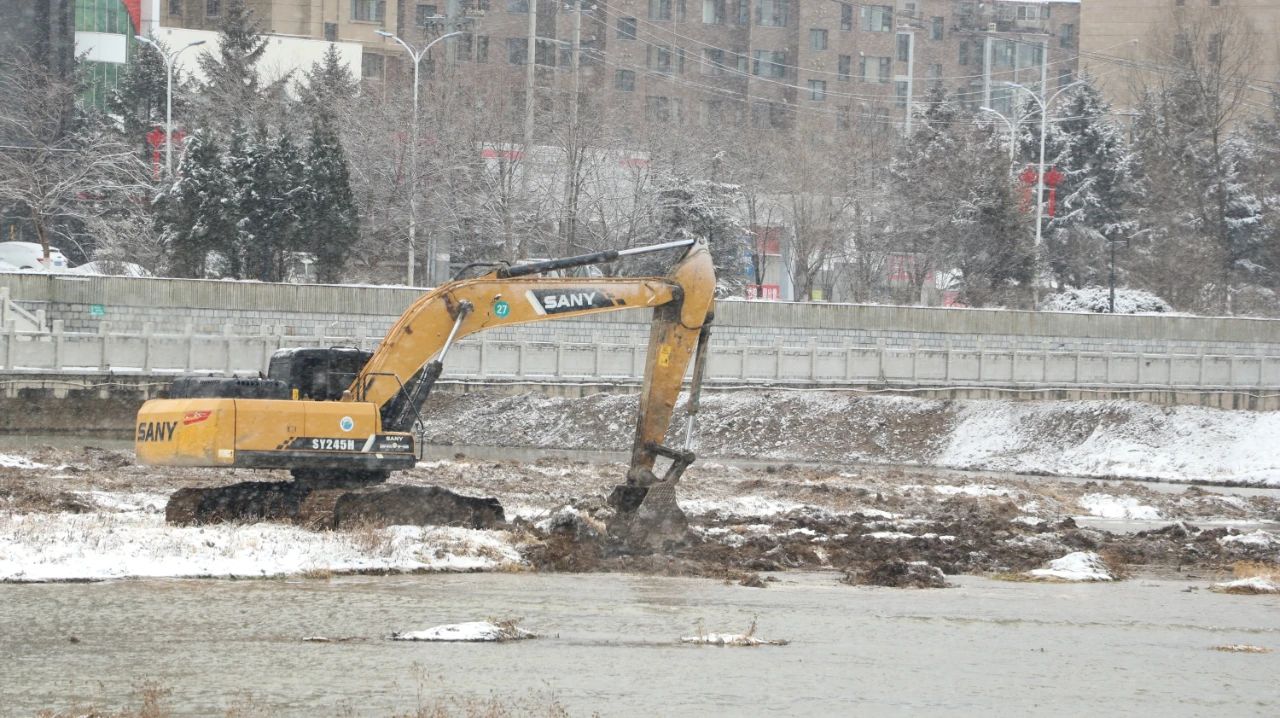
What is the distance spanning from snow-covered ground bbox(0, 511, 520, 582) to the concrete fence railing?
68.9ft

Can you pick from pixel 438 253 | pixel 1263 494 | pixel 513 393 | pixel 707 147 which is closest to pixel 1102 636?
pixel 1263 494

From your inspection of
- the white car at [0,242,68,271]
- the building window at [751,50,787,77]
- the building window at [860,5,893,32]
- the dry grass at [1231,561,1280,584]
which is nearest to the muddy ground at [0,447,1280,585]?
the dry grass at [1231,561,1280,584]

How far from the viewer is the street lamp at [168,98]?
190ft

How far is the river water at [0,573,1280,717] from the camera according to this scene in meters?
10.8

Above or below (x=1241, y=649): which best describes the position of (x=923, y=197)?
above

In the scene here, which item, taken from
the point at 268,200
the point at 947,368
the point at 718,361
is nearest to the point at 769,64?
the point at 268,200

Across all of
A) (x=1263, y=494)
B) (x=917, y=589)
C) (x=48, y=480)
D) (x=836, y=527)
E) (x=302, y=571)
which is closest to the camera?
(x=302, y=571)

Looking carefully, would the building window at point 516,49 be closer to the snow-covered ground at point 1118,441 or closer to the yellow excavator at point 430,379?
the snow-covered ground at point 1118,441

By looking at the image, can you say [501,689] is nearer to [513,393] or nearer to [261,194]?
[513,393]

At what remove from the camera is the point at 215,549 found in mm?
16359

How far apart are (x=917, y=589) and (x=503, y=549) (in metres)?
4.20

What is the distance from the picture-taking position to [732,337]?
49.8 m

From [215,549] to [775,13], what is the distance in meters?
93.1

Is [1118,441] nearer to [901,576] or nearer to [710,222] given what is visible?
[901,576]
